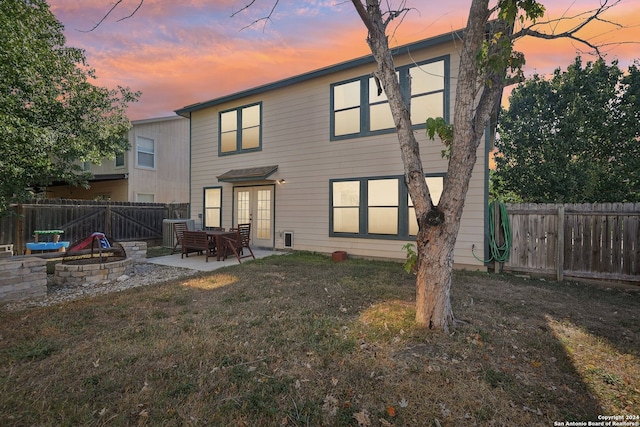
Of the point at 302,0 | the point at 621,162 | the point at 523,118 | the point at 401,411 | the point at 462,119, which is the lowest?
the point at 401,411

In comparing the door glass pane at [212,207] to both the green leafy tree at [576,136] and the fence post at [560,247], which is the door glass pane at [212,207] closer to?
the fence post at [560,247]

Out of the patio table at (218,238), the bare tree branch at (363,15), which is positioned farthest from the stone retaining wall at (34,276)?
the bare tree branch at (363,15)

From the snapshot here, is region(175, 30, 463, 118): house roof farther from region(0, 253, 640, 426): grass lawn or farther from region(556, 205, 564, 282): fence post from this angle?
region(0, 253, 640, 426): grass lawn

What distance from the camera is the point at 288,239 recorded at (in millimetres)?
9914

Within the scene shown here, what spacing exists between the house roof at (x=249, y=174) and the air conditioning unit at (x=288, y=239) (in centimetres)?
200

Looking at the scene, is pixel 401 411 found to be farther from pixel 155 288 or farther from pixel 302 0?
pixel 302 0

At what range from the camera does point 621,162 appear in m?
11.2

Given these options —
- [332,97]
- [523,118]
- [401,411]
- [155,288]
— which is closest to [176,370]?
[401,411]

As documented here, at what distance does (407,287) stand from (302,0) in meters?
5.12

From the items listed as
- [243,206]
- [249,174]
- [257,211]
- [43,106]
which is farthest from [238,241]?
[43,106]

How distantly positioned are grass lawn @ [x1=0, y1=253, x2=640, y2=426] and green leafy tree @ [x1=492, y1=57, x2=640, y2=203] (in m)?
9.28

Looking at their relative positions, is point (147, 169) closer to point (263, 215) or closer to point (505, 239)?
point (263, 215)

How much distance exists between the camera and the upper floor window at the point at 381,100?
762 cm

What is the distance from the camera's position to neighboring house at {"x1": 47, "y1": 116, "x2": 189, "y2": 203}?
1414cm
